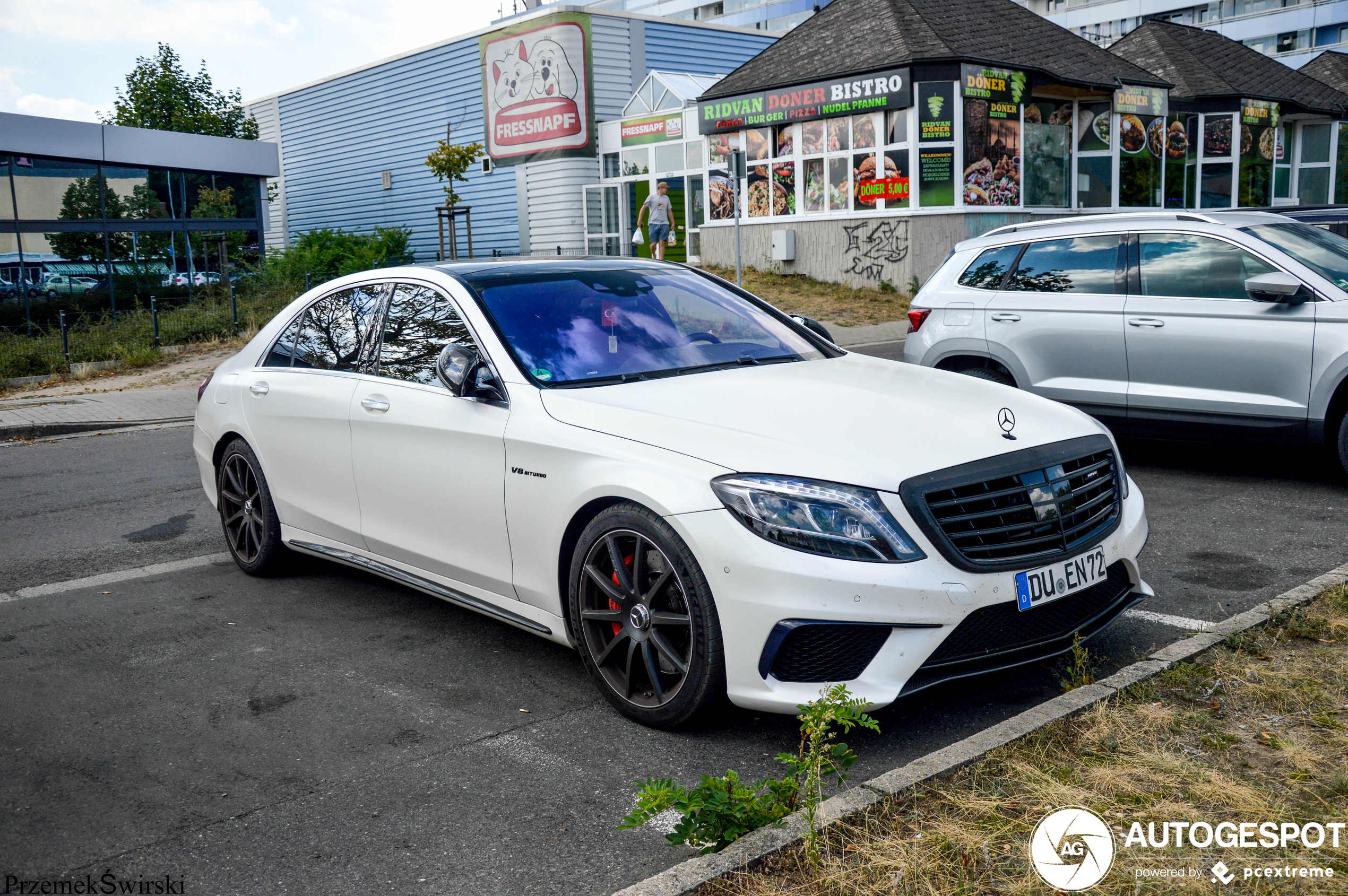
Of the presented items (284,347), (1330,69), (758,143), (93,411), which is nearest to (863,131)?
(758,143)

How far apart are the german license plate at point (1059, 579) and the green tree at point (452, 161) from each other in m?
30.2

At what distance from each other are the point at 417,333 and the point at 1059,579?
282 cm

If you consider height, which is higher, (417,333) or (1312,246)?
(1312,246)

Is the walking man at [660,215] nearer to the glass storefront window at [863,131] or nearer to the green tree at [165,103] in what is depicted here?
the glass storefront window at [863,131]

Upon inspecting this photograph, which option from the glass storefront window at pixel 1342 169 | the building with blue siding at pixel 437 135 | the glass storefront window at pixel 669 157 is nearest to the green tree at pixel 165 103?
the building with blue siding at pixel 437 135

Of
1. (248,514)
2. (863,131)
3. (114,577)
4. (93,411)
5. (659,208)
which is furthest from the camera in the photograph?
(659,208)

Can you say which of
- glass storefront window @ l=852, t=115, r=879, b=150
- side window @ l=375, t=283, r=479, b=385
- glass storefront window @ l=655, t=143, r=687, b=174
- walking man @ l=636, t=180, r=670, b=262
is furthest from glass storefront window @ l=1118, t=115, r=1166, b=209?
side window @ l=375, t=283, r=479, b=385

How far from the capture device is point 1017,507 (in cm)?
371

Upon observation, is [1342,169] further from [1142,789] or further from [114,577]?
[1142,789]

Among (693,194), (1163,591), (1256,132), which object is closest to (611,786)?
(1163,591)

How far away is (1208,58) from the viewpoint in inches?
1216

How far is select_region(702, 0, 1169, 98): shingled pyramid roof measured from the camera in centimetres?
2362

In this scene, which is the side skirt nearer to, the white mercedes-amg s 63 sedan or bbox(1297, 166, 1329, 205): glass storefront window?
the white mercedes-amg s 63 sedan

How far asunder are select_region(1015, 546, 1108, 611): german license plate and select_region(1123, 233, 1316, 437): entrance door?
3.81 meters
